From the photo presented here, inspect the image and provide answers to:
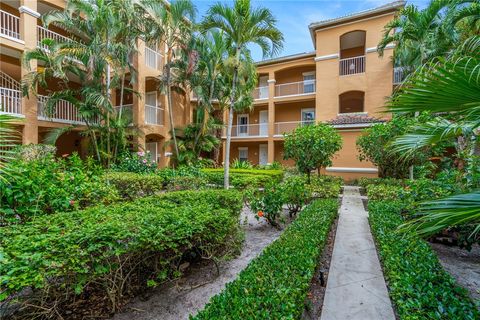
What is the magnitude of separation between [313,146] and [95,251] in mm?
8530

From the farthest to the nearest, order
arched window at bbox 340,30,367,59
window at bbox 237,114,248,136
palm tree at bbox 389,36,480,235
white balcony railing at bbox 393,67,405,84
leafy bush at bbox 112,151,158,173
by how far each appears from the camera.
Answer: window at bbox 237,114,248,136
arched window at bbox 340,30,367,59
white balcony railing at bbox 393,67,405,84
leafy bush at bbox 112,151,158,173
palm tree at bbox 389,36,480,235

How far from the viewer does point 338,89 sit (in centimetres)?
1642

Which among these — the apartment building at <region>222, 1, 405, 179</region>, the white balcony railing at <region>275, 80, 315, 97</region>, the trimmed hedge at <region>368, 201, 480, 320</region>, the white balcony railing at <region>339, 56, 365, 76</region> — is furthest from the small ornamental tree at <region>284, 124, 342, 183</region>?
the white balcony railing at <region>275, 80, 315, 97</region>

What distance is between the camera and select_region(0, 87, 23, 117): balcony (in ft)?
34.5

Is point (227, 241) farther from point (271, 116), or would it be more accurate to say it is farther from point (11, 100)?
point (271, 116)

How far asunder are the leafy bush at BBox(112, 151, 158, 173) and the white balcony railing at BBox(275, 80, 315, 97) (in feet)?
39.6

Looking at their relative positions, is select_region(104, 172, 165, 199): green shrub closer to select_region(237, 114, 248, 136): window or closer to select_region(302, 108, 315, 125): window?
select_region(237, 114, 248, 136): window

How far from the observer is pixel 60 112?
1234 cm

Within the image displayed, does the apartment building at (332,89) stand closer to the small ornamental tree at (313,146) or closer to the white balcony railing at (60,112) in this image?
the small ornamental tree at (313,146)

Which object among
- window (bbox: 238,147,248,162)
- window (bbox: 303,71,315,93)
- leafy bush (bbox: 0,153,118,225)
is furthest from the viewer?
window (bbox: 238,147,248,162)

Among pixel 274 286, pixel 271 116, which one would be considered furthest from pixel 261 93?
pixel 274 286

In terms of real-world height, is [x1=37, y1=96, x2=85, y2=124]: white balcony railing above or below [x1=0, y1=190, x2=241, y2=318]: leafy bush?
above

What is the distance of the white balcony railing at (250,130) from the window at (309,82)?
13.9ft

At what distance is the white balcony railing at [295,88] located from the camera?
18875mm
